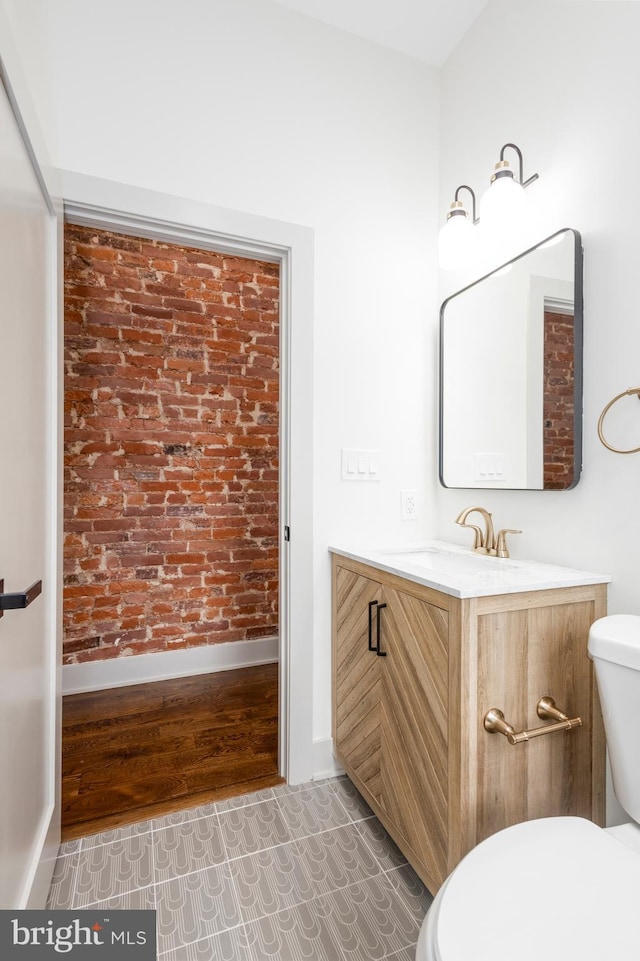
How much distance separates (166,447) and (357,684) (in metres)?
1.73

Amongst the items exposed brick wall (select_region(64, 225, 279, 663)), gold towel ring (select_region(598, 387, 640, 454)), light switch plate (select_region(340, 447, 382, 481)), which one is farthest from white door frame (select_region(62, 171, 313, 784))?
exposed brick wall (select_region(64, 225, 279, 663))

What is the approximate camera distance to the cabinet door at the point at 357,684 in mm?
1546

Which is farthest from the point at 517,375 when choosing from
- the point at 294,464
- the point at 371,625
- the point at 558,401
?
the point at 371,625

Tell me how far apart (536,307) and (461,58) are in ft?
3.90

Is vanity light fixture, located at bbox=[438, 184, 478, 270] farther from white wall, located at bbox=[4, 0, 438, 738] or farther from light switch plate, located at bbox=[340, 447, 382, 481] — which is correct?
light switch plate, located at bbox=[340, 447, 382, 481]

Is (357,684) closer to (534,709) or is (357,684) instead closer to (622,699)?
(534,709)

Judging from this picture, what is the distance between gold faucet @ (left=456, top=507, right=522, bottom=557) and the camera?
1.61m

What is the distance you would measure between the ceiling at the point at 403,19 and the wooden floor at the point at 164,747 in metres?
2.86

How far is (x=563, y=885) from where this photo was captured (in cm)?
79

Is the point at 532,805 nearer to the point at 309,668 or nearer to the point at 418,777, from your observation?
the point at 418,777

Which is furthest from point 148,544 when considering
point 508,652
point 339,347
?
point 508,652

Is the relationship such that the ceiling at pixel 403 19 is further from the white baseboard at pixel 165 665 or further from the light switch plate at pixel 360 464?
the white baseboard at pixel 165 665

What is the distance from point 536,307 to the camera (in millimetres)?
1520

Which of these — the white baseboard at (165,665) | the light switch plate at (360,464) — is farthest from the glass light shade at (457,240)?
the white baseboard at (165,665)
